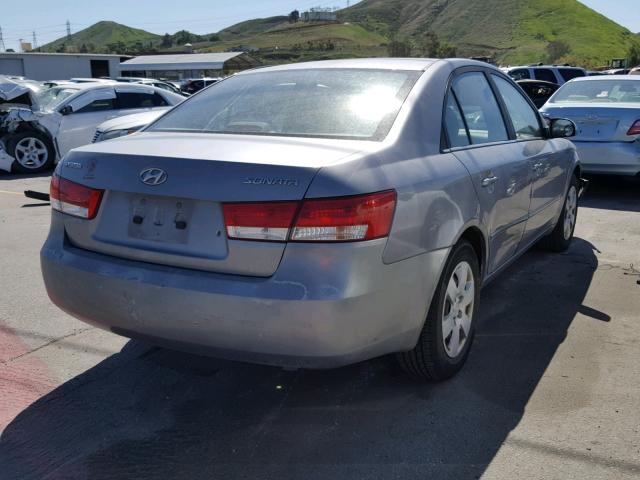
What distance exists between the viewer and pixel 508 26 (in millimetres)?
124938

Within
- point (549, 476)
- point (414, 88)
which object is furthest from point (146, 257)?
point (549, 476)

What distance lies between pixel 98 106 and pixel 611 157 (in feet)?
30.0

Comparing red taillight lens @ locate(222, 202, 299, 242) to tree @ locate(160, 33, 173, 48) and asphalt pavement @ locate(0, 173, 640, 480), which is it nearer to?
asphalt pavement @ locate(0, 173, 640, 480)

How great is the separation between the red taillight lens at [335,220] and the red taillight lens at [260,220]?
0.15ft

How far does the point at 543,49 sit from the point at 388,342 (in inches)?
4240

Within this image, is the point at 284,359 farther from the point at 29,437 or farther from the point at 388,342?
the point at 29,437

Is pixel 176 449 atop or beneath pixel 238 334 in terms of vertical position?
beneath

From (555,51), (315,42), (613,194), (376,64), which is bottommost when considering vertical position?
(613,194)

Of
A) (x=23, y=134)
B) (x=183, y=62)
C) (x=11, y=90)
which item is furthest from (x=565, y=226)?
(x=183, y=62)

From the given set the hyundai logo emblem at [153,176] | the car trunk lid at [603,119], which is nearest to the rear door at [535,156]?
the hyundai logo emblem at [153,176]

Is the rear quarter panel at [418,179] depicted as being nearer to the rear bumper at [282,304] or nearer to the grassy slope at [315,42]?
the rear bumper at [282,304]

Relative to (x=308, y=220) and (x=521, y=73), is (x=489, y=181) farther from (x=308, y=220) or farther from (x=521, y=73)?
(x=521, y=73)

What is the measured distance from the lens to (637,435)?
9.98 ft

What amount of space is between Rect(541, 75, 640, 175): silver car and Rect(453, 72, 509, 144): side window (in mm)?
4724
